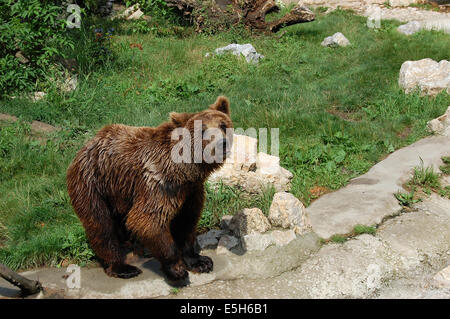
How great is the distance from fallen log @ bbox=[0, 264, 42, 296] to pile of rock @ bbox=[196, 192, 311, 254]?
1293 mm

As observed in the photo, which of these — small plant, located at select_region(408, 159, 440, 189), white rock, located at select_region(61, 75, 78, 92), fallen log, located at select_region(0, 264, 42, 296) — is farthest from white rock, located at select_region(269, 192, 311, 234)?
white rock, located at select_region(61, 75, 78, 92)

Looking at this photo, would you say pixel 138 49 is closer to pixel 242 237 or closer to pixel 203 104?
pixel 203 104

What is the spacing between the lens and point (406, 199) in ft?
15.6

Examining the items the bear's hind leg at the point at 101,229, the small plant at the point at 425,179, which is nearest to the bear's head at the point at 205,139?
the bear's hind leg at the point at 101,229

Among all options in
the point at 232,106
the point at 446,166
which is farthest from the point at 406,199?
the point at 232,106

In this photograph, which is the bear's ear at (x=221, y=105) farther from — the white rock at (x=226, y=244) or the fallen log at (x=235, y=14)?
the fallen log at (x=235, y=14)

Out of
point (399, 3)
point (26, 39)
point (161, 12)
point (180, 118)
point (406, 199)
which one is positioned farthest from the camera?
point (399, 3)

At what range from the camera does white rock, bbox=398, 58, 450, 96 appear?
7500 millimetres

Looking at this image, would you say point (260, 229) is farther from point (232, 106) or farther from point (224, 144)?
point (232, 106)

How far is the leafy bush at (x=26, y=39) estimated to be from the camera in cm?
701

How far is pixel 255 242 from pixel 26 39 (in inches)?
191

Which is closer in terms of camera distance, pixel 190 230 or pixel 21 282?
pixel 21 282

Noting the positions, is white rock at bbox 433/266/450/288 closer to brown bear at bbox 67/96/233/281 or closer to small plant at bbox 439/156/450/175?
brown bear at bbox 67/96/233/281
